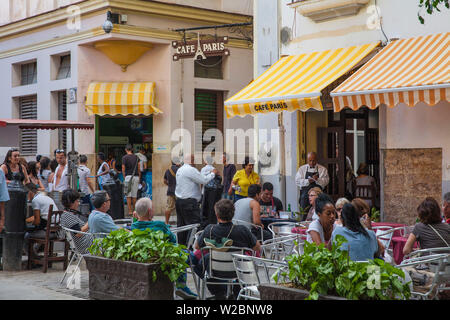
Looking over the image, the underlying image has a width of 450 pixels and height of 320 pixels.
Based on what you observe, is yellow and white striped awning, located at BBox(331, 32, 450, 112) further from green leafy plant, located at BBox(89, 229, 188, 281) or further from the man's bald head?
green leafy plant, located at BBox(89, 229, 188, 281)

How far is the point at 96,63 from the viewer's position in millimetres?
21578

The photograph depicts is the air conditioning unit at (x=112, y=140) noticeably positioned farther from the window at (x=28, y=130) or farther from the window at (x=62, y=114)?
the window at (x=28, y=130)

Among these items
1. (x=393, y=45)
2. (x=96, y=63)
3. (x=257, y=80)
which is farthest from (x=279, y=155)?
(x=96, y=63)

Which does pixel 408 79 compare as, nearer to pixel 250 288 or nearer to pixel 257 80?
pixel 257 80

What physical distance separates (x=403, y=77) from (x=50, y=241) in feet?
19.1

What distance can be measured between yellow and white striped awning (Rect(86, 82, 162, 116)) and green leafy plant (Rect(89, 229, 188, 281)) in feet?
43.5

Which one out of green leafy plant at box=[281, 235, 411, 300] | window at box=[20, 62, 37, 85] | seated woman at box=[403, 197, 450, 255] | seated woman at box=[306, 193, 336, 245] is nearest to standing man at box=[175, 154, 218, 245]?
seated woman at box=[306, 193, 336, 245]

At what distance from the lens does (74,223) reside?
32.8ft

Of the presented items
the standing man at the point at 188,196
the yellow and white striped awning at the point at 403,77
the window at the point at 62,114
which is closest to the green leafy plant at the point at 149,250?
the yellow and white striped awning at the point at 403,77

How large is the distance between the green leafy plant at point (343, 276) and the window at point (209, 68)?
1636 cm

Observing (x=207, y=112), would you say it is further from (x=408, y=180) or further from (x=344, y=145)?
(x=408, y=180)

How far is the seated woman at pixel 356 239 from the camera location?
7000 mm

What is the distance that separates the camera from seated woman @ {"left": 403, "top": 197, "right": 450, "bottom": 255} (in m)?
7.55
